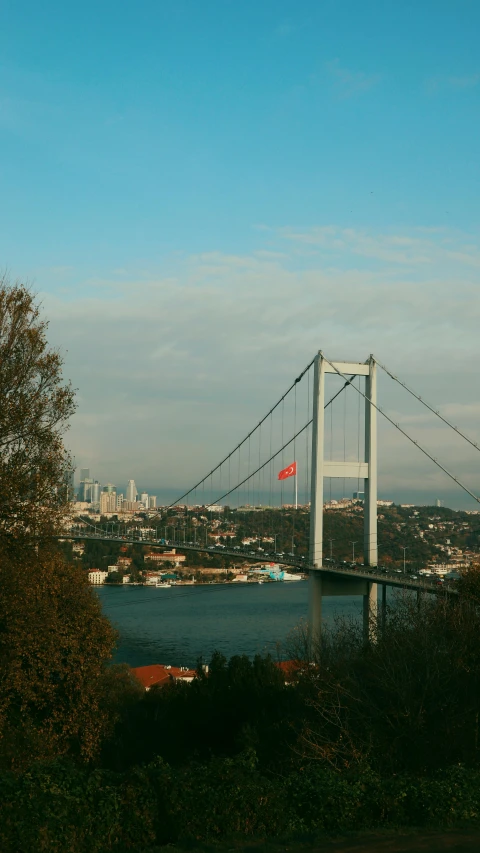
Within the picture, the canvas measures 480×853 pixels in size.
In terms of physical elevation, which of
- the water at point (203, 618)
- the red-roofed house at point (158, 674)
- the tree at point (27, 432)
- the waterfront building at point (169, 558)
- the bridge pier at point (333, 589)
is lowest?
the water at point (203, 618)

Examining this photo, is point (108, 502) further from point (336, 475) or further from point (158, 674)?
point (336, 475)

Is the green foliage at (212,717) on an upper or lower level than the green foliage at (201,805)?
lower

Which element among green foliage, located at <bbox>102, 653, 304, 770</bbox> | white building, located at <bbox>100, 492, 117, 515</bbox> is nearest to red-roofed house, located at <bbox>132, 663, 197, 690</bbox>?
green foliage, located at <bbox>102, 653, 304, 770</bbox>

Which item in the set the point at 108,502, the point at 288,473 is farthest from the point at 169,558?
the point at 108,502

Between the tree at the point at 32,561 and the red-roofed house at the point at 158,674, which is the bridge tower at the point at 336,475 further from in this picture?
the tree at the point at 32,561

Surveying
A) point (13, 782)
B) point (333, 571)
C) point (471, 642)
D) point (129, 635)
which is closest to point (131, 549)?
point (129, 635)

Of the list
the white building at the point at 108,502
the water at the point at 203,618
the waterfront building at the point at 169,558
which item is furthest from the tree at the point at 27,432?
the white building at the point at 108,502

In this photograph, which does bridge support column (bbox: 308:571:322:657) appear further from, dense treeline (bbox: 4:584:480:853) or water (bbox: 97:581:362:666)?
dense treeline (bbox: 4:584:480:853)
